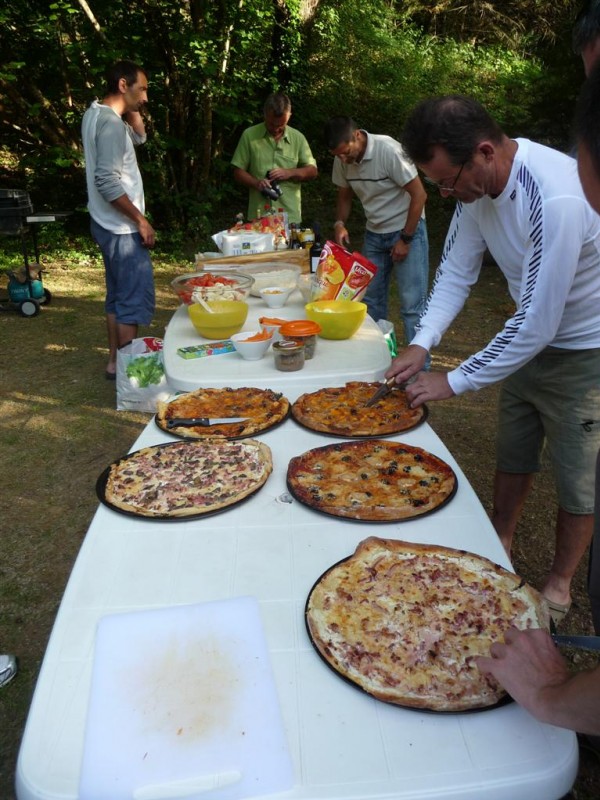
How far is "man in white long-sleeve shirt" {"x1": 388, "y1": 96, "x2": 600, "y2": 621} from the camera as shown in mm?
1776

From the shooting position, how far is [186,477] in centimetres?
171

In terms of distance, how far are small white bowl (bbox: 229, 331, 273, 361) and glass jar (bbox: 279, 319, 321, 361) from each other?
9cm

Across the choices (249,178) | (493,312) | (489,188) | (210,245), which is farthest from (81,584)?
(210,245)

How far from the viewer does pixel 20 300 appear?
670 centimetres

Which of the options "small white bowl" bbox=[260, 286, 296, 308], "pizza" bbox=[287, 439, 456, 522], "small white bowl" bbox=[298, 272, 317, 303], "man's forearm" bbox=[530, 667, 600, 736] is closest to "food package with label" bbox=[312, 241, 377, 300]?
"small white bowl" bbox=[298, 272, 317, 303]

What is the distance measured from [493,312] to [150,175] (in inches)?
222

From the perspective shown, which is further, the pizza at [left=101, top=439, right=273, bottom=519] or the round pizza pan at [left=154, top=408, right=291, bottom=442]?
the round pizza pan at [left=154, top=408, right=291, bottom=442]

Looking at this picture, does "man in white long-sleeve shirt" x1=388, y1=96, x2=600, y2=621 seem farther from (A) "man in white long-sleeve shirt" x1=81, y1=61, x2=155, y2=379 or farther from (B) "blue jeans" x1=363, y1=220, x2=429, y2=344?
(A) "man in white long-sleeve shirt" x1=81, y1=61, x2=155, y2=379

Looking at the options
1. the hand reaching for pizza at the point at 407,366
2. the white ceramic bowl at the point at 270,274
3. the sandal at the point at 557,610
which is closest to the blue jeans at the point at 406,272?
the white ceramic bowl at the point at 270,274

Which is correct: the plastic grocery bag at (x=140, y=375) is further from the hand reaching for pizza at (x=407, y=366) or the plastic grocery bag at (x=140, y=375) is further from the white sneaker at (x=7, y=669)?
the hand reaching for pizza at (x=407, y=366)

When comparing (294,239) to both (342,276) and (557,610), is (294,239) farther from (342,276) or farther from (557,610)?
(557,610)

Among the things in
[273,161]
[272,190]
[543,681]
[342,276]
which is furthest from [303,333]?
[273,161]

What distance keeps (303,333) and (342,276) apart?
0.56 metres

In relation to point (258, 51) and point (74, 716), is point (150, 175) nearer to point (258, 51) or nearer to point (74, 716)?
point (258, 51)
